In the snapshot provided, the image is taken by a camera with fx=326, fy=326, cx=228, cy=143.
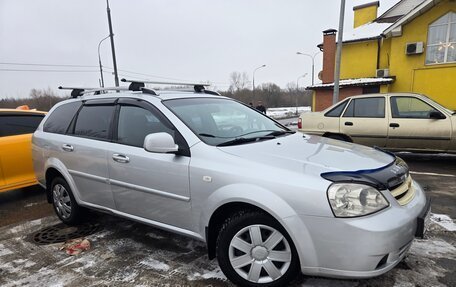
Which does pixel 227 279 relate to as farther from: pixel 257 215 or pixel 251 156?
pixel 251 156

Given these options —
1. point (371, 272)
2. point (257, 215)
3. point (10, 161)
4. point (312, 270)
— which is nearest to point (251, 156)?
point (257, 215)

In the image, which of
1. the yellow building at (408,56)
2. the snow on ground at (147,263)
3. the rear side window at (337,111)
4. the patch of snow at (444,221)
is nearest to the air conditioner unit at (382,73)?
the yellow building at (408,56)

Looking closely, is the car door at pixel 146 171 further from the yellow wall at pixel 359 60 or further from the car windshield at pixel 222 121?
the yellow wall at pixel 359 60

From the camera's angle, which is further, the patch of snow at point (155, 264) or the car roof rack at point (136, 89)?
the car roof rack at point (136, 89)

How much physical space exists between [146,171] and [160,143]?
1.45 ft

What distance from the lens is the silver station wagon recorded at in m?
2.23

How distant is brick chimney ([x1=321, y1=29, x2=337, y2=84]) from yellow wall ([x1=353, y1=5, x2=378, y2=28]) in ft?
12.2

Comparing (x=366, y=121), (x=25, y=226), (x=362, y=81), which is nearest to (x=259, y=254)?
(x=25, y=226)

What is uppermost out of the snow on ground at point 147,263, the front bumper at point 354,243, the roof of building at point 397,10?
the roof of building at point 397,10

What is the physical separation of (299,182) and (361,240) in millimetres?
546

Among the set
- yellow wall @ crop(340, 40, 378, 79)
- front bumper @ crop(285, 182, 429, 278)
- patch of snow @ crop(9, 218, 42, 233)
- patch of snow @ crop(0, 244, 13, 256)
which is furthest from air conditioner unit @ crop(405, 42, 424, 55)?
patch of snow @ crop(0, 244, 13, 256)

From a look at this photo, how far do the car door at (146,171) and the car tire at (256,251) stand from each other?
48cm

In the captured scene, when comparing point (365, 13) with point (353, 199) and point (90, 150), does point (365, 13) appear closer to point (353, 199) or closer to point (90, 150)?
point (90, 150)

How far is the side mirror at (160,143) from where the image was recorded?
2.78m
